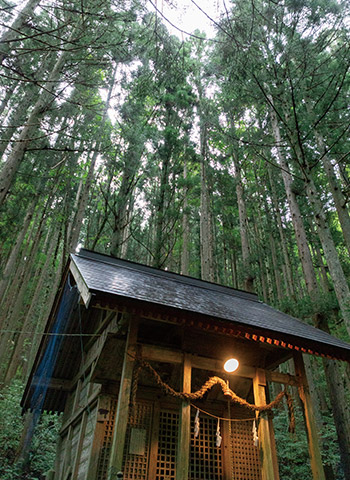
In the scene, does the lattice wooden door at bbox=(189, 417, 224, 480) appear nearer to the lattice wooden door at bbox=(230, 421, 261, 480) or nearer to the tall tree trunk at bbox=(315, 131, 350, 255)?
the lattice wooden door at bbox=(230, 421, 261, 480)

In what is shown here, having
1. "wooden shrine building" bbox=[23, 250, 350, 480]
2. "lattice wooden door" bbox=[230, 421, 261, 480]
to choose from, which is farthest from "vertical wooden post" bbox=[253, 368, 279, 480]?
"lattice wooden door" bbox=[230, 421, 261, 480]

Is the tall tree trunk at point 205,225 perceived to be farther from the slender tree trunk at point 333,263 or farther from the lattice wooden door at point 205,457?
the lattice wooden door at point 205,457

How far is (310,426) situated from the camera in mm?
4898

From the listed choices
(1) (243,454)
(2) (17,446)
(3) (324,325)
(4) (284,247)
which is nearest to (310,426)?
(1) (243,454)

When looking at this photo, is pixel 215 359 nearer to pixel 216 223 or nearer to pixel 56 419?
pixel 56 419

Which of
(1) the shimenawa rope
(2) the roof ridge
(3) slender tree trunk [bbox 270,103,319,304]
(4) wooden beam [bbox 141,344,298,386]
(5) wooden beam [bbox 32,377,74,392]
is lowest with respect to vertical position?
(1) the shimenawa rope

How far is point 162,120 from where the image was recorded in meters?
12.9

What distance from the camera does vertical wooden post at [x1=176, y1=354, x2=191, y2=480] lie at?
3923mm

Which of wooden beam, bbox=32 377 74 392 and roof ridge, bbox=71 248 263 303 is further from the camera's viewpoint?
wooden beam, bbox=32 377 74 392

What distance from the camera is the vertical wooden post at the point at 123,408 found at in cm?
368

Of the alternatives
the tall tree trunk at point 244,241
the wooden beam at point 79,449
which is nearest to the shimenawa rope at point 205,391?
the wooden beam at point 79,449

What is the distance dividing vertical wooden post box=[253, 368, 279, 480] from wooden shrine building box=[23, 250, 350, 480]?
2 cm

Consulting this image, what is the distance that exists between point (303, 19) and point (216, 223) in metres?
13.5

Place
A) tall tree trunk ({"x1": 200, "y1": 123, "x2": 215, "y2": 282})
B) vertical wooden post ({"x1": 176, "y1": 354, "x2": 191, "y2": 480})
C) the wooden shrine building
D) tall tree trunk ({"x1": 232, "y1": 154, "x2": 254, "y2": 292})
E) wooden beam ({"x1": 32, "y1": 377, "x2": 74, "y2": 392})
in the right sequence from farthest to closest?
tall tree trunk ({"x1": 200, "y1": 123, "x2": 215, "y2": 282}) → tall tree trunk ({"x1": 232, "y1": 154, "x2": 254, "y2": 292}) → wooden beam ({"x1": 32, "y1": 377, "x2": 74, "y2": 392}) → the wooden shrine building → vertical wooden post ({"x1": 176, "y1": 354, "x2": 191, "y2": 480})
